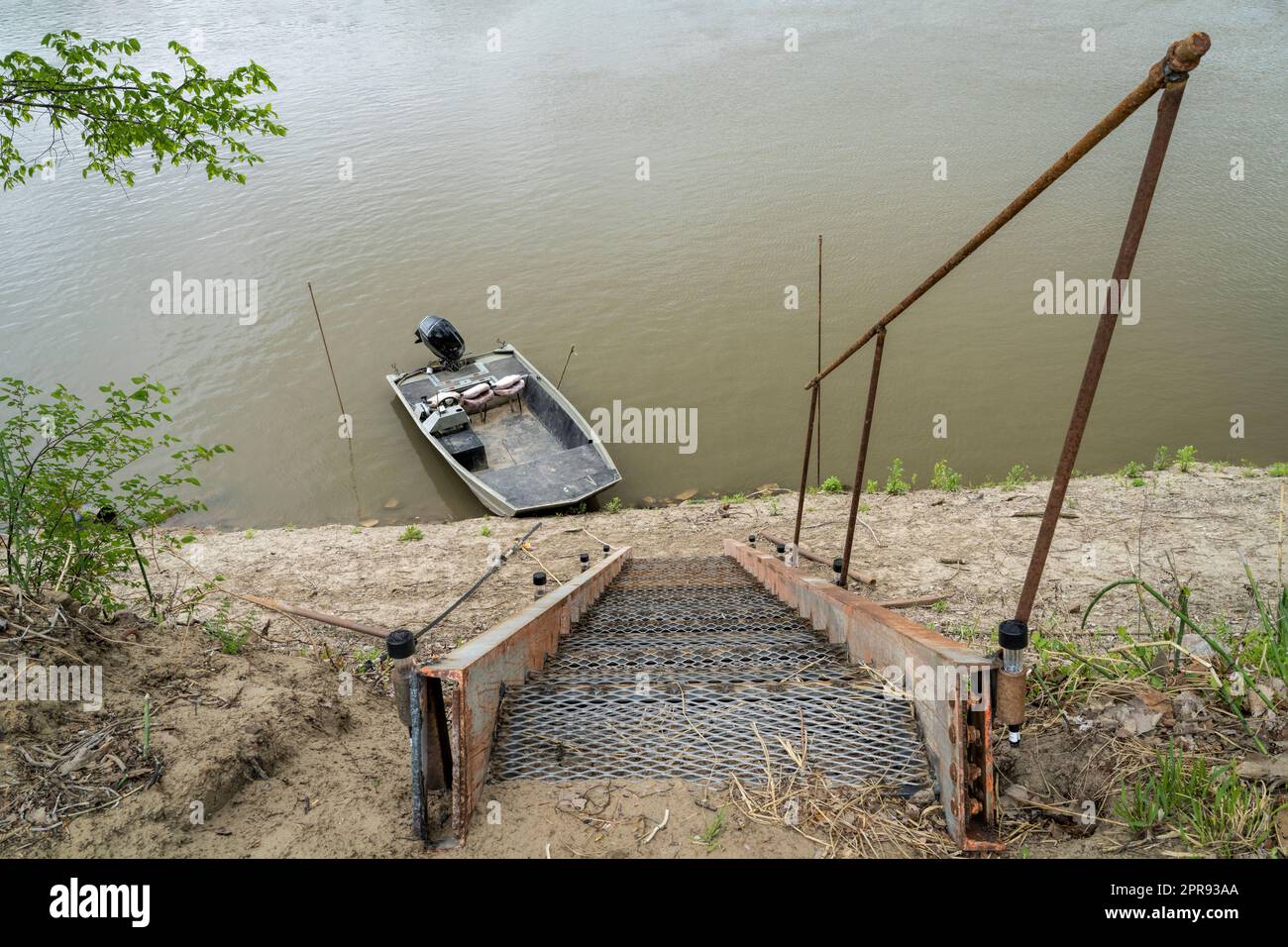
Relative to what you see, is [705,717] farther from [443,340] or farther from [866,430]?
[443,340]

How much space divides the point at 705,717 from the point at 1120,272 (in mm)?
1886

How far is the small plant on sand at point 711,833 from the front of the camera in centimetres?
220

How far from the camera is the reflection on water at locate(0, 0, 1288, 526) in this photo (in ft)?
40.0

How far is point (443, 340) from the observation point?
13320 mm

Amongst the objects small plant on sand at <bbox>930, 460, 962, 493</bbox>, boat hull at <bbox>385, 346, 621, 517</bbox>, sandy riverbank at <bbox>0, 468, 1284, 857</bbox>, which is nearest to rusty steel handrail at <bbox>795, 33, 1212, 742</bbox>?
sandy riverbank at <bbox>0, 468, 1284, 857</bbox>

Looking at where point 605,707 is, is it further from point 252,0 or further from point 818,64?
point 252,0

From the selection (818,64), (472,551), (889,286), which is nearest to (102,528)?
(472,551)

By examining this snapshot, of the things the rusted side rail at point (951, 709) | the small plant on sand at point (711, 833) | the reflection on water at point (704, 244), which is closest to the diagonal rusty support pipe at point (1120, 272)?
the rusted side rail at point (951, 709)

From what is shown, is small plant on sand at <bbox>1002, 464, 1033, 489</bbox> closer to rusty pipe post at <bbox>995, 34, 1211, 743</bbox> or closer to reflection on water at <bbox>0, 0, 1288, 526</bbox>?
reflection on water at <bbox>0, 0, 1288, 526</bbox>

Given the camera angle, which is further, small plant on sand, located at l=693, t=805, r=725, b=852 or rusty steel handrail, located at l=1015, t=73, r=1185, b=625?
small plant on sand, located at l=693, t=805, r=725, b=852

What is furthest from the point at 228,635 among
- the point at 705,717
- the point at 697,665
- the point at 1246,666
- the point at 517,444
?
the point at 517,444

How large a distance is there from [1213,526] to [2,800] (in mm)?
8307

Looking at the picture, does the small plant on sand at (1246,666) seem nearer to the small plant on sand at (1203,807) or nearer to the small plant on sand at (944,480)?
the small plant on sand at (1203,807)

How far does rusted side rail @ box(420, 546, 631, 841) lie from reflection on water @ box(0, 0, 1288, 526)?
8.38 m
